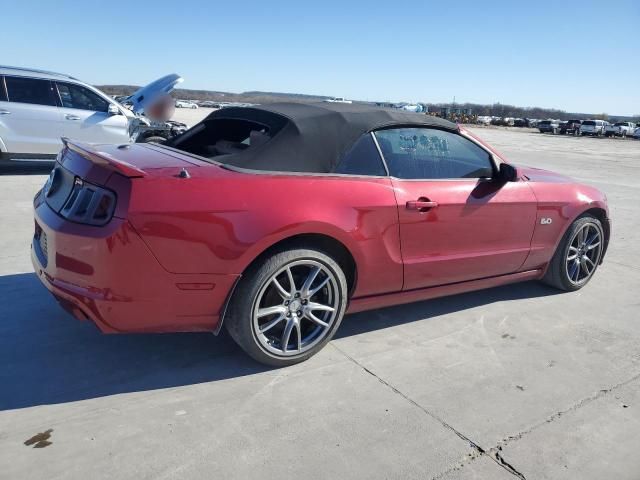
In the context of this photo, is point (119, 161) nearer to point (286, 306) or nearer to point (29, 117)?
point (286, 306)

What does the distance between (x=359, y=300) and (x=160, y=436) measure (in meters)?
1.47

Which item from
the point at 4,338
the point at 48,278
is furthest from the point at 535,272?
the point at 4,338

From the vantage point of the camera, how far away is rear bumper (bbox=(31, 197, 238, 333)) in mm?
2516

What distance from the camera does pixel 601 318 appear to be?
4.18 m

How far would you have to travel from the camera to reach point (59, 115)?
8.80 meters

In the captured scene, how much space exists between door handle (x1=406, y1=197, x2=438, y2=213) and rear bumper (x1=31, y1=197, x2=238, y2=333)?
1.29 metres

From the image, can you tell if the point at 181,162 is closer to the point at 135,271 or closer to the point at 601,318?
the point at 135,271

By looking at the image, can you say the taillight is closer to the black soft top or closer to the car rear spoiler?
the car rear spoiler

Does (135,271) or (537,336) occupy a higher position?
(135,271)

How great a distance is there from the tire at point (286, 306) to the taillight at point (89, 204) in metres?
0.78

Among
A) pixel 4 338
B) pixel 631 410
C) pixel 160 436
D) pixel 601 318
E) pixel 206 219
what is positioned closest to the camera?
pixel 160 436

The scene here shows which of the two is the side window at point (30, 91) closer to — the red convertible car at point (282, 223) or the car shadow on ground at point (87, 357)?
the car shadow on ground at point (87, 357)

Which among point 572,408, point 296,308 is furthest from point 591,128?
point 296,308

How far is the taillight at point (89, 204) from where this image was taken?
256 cm
